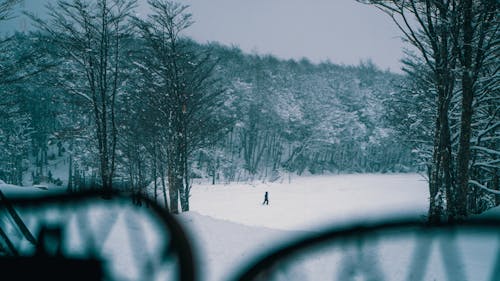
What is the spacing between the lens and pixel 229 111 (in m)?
49.7

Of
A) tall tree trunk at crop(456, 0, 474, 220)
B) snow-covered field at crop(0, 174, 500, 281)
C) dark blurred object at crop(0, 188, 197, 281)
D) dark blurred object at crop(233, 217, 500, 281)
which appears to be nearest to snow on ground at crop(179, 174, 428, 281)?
snow-covered field at crop(0, 174, 500, 281)

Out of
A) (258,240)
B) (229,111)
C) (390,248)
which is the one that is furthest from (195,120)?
(229,111)

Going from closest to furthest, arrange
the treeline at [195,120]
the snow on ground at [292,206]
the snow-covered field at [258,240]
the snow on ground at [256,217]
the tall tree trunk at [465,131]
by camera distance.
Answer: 1. the snow-covered field at [258,240]
2. the snow on ground at [256,217]
3. the tall tree trunk at [465,131]
4. the treeline at [195,120]
5. the snow on ground at [292,206]

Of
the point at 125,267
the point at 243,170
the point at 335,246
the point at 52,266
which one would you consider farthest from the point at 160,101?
the point at 243,170

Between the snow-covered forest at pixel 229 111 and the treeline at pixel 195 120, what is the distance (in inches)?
4.6

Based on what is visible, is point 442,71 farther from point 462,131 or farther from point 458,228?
point 458,228

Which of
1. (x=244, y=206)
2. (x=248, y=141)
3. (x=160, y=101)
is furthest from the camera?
(x=248, y=141)

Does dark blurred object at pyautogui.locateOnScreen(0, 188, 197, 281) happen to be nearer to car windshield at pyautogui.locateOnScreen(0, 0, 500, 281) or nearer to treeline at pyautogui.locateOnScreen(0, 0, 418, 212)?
car windshield at pyautogui.locateOnScreen(0, 0, 500, 281)

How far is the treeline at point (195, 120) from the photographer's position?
40.4 ft

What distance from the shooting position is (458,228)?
170cm

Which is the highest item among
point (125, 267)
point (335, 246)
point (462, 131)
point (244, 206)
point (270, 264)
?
point (462, 131)

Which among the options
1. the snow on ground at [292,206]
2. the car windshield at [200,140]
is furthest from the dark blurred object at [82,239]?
the snow on ground at [292,206]

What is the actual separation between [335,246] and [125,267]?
3.02 meters

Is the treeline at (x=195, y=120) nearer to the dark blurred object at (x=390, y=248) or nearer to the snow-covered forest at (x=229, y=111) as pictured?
the snow-covered forest at (x=229, y=111)
